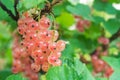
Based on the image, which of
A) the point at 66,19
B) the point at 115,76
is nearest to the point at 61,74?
the point at 115,76

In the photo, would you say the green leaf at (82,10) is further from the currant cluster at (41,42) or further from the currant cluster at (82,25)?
the currant cluster at (41,42)

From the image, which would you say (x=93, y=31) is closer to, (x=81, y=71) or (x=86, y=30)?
(x=86, y=30)

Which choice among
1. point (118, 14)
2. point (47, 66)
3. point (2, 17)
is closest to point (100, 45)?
point (118, 14)

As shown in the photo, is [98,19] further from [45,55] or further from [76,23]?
[45,55]

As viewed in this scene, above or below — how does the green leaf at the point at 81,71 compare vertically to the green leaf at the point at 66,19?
above

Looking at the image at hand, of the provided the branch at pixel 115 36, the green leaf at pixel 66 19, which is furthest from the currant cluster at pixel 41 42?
the green leaf at pixel 66 19

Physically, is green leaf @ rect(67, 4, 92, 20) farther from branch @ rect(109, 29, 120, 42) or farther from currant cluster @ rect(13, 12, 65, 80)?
currant cluster @ rect(13, 12, 65, 80)
